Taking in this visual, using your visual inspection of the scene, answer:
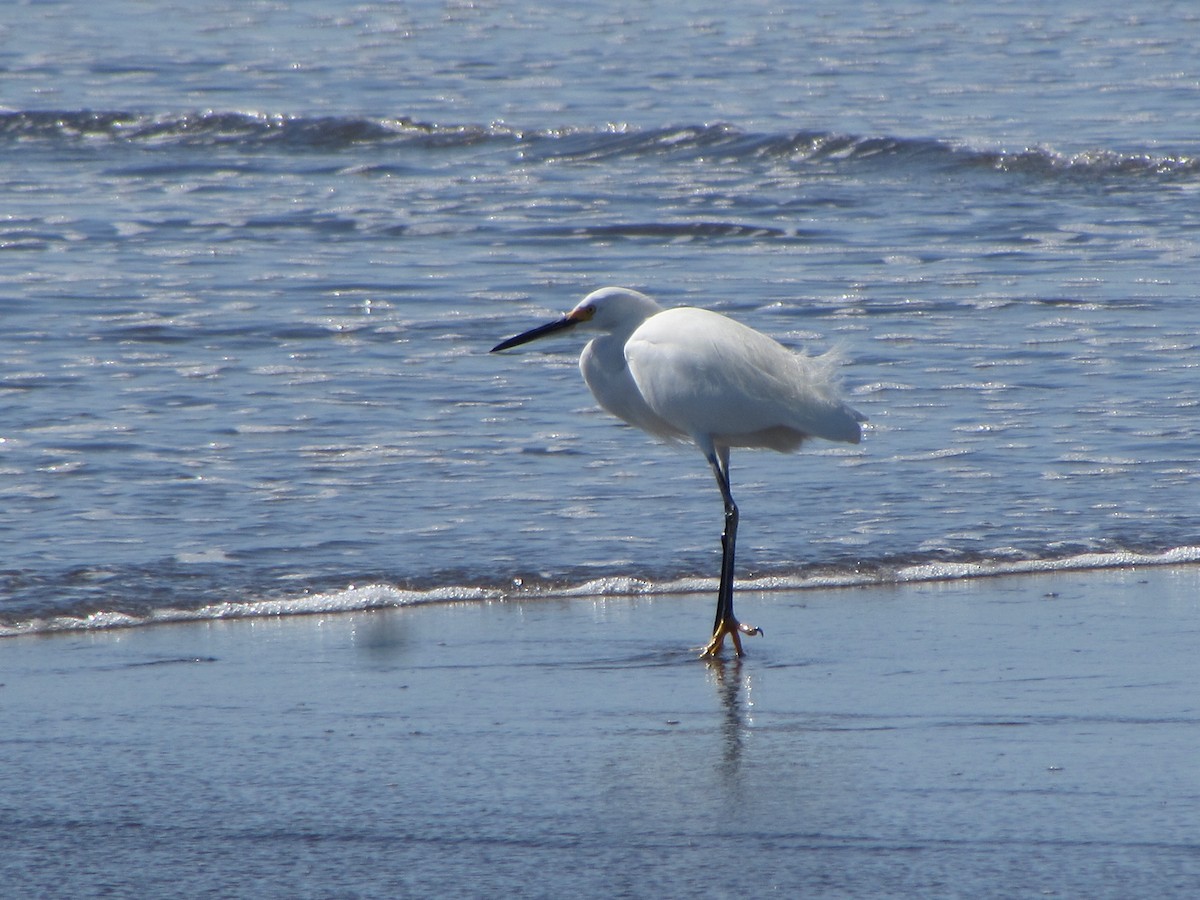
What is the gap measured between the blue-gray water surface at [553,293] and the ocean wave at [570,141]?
0.05 m

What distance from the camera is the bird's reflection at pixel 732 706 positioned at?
11.0 feet

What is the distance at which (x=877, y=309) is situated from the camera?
9.00 m

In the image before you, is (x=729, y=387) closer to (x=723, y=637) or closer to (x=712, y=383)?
(x=712, y=383)

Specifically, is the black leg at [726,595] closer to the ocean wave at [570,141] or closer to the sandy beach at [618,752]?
the sandy beach at [618,752]

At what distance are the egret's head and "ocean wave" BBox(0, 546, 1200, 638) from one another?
2.23 feet

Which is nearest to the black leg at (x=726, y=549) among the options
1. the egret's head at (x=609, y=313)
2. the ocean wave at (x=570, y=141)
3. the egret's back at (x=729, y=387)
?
the egret's back at (x=729, y=387)

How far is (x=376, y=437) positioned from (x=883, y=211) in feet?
21.8

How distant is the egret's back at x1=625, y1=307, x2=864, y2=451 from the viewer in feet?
15.0

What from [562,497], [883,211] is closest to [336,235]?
[883,211]

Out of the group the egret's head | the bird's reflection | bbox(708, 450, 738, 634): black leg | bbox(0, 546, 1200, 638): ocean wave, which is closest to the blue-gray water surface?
bbox(0, 546, 1200, 638): ocean wave

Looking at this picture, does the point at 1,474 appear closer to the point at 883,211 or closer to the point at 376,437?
the point at 376,437

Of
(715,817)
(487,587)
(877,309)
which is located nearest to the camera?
(715,817)

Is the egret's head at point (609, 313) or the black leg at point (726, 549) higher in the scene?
the egret's head at point (609, 313)

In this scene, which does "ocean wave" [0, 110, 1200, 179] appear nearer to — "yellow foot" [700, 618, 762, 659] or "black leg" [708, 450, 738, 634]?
"black leg" [708, 450, 738, 634]
